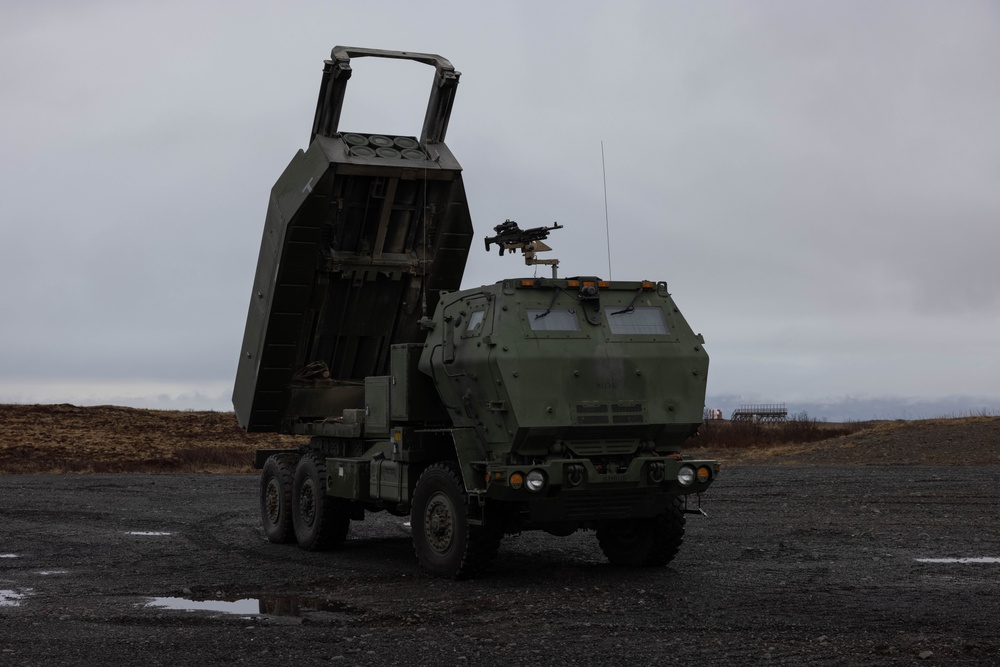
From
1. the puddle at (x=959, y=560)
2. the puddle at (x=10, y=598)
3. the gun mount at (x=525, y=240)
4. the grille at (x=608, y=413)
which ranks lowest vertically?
the puddle at (x=10, y=598)

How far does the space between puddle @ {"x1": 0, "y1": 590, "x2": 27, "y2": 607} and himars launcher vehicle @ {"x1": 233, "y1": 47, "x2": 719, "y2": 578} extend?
358cm

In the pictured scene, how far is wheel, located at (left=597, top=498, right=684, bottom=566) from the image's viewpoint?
11.9m

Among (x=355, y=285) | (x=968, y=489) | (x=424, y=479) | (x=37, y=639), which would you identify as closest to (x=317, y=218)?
(x=355, y=285)

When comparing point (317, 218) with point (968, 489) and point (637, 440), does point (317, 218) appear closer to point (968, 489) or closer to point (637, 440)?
point (637, 440)

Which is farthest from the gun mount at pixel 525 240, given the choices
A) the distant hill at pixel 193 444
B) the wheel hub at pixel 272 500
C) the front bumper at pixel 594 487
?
the distant hill at pixel 193 444

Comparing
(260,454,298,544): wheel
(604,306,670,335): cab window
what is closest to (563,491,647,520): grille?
(604,306,670,335): cab window

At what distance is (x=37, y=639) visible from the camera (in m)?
8.52

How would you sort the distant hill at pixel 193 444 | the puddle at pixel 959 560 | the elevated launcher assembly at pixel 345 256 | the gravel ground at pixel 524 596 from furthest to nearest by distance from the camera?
the distant hill at pixel 193 444 < the elevated launcher assembly at pixel 345 256 < the puddle at pixel 959 560 < the gravel ground at pixel 524 596

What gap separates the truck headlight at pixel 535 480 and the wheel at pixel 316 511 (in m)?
4.14

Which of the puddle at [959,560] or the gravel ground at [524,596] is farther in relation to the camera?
the puddle at [959,560]

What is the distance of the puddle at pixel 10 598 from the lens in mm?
10156

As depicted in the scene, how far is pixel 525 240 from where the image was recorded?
13109 mm

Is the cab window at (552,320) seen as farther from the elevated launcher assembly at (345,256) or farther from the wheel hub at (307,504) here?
the wheel hub at (307,504)

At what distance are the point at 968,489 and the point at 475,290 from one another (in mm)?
12979
